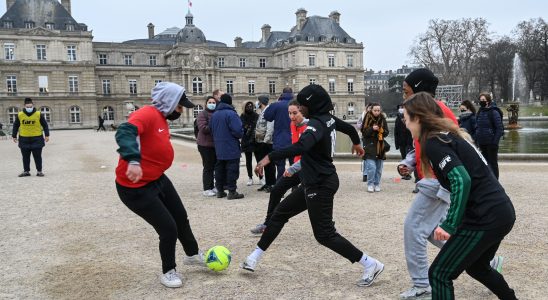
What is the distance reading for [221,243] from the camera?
246 inches

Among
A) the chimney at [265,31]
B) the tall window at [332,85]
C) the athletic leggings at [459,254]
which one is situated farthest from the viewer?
the chimney at [265,31]

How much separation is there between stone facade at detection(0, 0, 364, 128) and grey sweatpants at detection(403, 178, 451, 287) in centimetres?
5136

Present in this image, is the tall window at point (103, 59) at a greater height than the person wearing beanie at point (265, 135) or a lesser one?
greater

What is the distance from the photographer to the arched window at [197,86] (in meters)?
68.3

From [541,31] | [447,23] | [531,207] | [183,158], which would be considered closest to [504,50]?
[541,31]

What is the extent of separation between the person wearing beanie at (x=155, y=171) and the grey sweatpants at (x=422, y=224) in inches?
81.7

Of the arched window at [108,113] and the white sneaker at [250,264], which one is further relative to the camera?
the arched window at [108,113]

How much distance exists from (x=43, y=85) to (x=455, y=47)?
50.1 meters

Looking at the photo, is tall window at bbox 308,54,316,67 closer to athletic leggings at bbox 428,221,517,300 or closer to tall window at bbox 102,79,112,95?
tall window at bbox 102,79,112,95

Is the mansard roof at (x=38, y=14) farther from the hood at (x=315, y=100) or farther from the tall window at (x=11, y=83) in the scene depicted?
the hood at (x=315, y=100)

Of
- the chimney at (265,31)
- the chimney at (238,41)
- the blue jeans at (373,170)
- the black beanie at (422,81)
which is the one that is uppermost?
the chimney at (265,31)

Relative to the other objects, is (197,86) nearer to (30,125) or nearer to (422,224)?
(30,125)

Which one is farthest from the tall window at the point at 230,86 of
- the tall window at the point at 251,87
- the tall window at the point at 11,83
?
the tall window at the point at 11,83

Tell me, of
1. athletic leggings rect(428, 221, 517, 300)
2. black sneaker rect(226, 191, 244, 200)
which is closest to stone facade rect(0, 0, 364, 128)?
black sneaker rect(226, 191, 244, 200)
